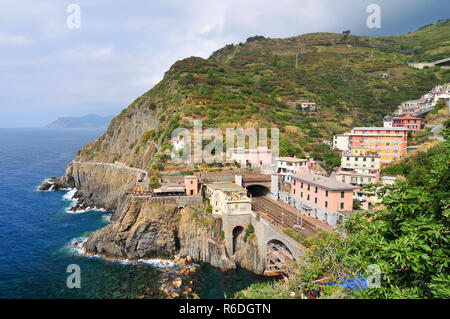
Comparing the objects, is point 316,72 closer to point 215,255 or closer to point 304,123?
point 304,123

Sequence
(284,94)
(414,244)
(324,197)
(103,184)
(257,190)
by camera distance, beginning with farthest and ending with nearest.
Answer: (284,94) < (103,184) < (257,190) < (324,197) < (414,244)

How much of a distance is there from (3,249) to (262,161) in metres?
47.5

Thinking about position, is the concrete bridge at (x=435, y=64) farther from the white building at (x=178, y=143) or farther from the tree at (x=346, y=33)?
the white building at (x=178, y=143)

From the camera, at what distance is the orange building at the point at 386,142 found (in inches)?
2090

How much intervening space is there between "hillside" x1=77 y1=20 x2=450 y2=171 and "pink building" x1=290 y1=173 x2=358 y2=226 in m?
20.9

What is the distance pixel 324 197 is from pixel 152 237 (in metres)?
25.2

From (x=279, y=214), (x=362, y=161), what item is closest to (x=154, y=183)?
(x=279, y=214)

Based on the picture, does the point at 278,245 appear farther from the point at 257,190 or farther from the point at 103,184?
the point at 103,184

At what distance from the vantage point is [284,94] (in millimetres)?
108062

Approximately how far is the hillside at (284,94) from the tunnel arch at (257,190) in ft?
39.7

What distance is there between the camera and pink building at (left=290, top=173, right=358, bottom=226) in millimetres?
34875

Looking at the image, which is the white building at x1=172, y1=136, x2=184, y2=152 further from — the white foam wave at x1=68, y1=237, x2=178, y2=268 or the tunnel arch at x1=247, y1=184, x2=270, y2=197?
the white foam wave at x1=68, y1=237, x2=178, y2=268
